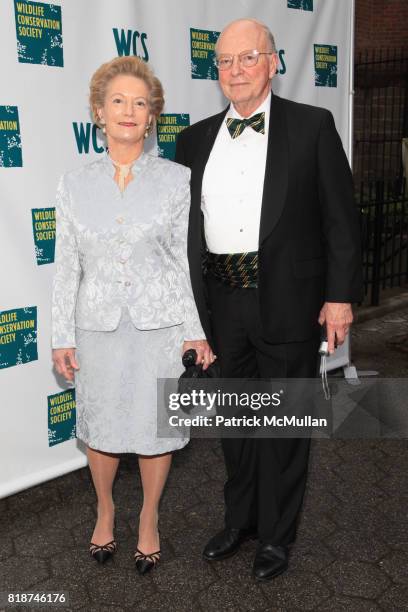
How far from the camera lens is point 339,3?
214 inches

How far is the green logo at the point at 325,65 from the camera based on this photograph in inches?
211

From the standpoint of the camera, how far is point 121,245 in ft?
9.88

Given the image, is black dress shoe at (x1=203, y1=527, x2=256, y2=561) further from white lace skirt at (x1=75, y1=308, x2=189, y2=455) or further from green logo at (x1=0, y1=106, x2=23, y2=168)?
green logo at (x1=0, y1=106, x2=23, y2=168)

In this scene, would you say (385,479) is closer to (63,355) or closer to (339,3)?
(63,355)

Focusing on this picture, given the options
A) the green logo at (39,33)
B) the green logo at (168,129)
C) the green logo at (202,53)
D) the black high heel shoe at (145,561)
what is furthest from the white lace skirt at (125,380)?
the green logo at (202,53)

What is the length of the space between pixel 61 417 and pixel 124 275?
157cm

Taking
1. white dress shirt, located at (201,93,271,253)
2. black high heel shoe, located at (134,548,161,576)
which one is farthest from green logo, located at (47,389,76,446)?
white dress shirt, located at (201,93,271,253)

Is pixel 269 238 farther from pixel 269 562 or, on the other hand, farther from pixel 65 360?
pixel 269 562

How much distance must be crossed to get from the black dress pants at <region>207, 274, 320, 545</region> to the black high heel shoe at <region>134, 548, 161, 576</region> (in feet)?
1.54

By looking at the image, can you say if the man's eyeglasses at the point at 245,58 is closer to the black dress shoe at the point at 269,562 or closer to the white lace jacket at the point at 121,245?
the white lace jacket at the point at 121,245

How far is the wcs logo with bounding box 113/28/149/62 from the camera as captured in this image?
4059mm

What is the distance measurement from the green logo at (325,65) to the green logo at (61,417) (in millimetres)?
3022

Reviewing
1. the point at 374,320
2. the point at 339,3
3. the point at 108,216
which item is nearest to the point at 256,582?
the point at 108,216

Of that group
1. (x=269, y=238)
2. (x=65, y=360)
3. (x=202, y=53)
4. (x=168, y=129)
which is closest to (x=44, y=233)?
(x=65, y=360)
